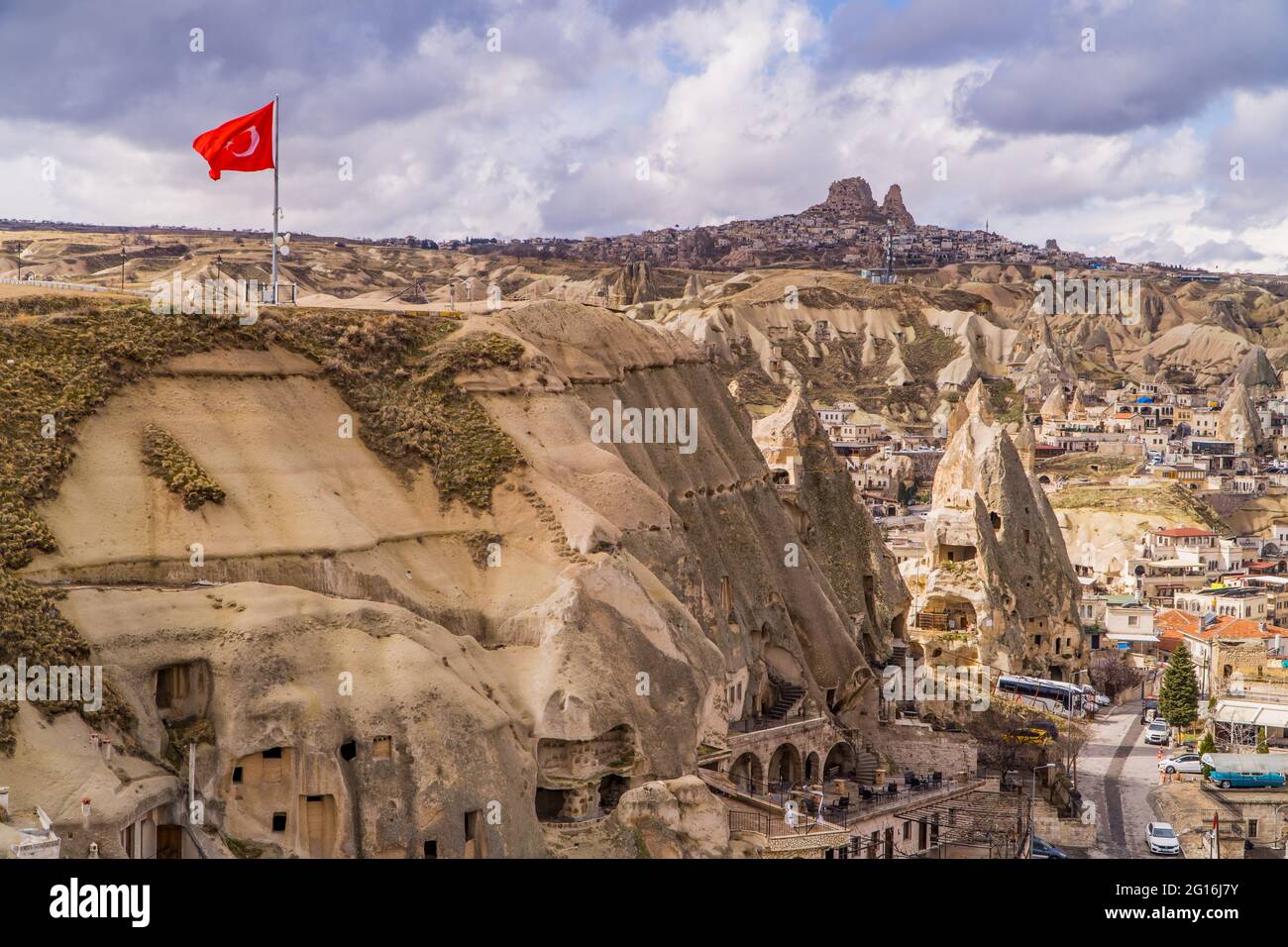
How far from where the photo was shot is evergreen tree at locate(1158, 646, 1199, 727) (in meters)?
64.1

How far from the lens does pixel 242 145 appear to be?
42.8 m

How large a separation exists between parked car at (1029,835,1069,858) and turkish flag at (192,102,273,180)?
1102 inches

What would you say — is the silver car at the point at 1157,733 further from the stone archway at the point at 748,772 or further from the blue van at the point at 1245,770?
the stone archway at the point at 748,772

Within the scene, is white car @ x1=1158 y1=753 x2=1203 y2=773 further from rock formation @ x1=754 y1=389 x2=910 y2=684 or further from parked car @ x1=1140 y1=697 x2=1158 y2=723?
parked car @ x1=1140 y1=697 x2=1158 y2=723

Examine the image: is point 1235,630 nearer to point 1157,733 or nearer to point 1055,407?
point 1157,733

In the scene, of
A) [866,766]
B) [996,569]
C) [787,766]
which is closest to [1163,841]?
[866,766]

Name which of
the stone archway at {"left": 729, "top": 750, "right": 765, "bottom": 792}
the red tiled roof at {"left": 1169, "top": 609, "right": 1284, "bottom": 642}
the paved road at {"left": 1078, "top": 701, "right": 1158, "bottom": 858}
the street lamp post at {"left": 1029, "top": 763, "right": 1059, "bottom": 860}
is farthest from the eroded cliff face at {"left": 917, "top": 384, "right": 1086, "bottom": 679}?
the stone archway at {"left": 729, "top": 750, "right": 765, "bottom": 792}

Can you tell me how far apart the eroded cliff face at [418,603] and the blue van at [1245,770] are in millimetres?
11546

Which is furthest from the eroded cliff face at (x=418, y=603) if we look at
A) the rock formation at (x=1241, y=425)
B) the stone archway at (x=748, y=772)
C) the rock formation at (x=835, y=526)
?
the rock formation at (x=1241, y=425)

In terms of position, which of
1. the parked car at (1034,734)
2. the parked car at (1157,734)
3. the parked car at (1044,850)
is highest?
the parked car at (1034,734)

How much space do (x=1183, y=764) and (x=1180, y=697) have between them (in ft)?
28.2

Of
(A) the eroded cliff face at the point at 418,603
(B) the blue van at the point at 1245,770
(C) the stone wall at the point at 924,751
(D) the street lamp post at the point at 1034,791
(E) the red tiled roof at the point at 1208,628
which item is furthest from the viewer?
(E) the red tiled roof at the point at 1208,628

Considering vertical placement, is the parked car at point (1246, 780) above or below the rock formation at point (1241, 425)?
below

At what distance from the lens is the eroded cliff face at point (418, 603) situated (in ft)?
99.2
